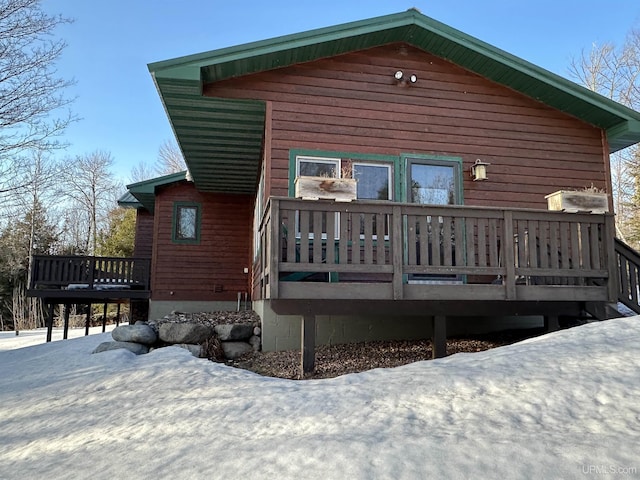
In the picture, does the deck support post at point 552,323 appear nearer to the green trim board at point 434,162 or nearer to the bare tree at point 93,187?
the green trim board at point 434,162

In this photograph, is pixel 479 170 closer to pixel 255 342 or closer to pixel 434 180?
pixel 434 180

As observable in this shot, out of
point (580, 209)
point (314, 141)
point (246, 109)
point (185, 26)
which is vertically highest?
point (185, 26)

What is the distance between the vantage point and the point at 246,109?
7.03 meters

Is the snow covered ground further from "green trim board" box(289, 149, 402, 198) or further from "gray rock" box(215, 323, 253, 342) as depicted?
"green trim board" box(289, 149, 402, 198)

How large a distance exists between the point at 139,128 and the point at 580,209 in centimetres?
4126

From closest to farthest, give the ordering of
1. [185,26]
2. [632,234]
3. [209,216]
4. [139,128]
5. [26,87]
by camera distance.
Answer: [26,87] → [209,216] → [632,234] → [185,26] → [139,128]

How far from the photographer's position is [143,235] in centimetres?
1536

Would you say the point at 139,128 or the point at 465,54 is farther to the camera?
the point at 139,128

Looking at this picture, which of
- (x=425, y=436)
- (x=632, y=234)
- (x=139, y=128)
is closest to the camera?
(x=425, y=436)

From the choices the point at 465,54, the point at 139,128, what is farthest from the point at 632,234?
the point at 139,128

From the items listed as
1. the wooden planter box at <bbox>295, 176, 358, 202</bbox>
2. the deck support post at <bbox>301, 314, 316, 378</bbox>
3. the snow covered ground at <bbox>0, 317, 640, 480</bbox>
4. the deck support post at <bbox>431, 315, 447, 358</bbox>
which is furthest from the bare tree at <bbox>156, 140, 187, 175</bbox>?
the snow covered ground at <bbox>0, 317, 640, 480</bbox>

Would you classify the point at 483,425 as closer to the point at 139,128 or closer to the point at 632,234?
the point at 632,234

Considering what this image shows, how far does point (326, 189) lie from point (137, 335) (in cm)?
365

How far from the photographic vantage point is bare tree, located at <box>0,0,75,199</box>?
9.81 m
